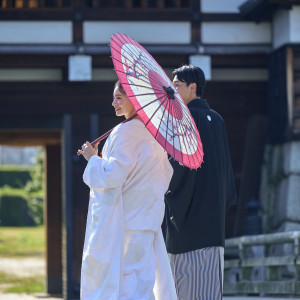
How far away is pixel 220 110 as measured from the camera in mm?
11984

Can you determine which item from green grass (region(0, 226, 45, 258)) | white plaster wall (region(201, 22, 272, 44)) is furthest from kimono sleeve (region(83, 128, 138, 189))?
green grass (region(0, 226, 45, 258))

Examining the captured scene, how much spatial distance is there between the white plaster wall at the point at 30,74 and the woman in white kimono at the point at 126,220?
246 inches

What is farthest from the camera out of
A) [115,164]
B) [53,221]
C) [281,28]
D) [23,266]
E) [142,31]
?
[23,266]

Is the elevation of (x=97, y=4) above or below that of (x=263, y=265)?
above

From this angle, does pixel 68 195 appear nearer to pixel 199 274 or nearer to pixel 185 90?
pixel 185 90

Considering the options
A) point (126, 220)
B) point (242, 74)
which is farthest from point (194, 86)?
point (242, 74)

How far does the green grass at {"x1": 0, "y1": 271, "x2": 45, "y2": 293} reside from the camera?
14.6m

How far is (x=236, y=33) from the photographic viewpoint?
458 inches

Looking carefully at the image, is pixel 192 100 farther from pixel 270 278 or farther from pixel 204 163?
pixel 270 278

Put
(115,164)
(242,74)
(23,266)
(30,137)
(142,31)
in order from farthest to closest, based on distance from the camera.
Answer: (23,266), (30,137), (242,74), (142,31), (115,164)

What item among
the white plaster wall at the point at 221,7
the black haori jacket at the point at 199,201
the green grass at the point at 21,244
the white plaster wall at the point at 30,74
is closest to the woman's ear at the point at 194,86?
the black haori jacket at the point at 199,201

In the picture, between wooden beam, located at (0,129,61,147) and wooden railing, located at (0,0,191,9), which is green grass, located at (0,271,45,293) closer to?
wooden beam, located at (0,129,61,147)

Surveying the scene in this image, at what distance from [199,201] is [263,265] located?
4.39m

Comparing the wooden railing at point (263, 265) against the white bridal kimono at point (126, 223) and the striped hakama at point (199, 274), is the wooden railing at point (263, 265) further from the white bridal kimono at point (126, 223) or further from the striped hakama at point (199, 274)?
the white bridal kimono at point (126, 223)
